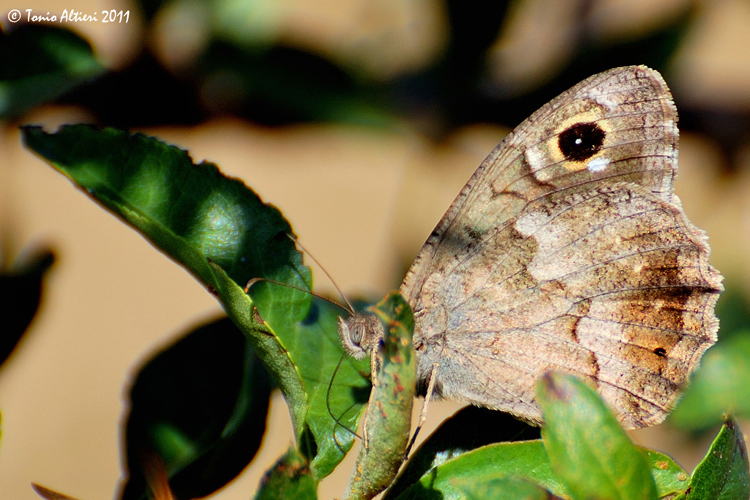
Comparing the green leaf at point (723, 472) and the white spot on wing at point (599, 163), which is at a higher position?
the white spot on wing at point (599, 163)

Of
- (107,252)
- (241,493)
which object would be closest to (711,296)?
(241,493)

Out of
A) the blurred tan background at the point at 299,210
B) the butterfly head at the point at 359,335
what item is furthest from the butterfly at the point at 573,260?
the blurred tan background at the point at 299,210

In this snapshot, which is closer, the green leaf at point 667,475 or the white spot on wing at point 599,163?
the green leaf at point 667,475

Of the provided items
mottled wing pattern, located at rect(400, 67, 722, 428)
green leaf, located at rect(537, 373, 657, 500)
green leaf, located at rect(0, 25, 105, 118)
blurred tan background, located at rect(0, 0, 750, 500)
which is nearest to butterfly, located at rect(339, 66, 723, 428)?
mottled wing pattern, located at rect(400, 67, 722, 428)

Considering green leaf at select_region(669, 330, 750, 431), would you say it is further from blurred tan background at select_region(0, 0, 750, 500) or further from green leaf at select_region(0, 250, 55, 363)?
green leaf at select_region(0, 250, 55, 363)

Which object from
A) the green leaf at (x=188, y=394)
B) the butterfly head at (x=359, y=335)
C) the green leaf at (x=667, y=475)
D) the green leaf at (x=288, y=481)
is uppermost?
the green leaf at (x=667, y=475)

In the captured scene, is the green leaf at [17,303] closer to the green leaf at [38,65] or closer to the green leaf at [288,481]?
the green leaf at [38,65]

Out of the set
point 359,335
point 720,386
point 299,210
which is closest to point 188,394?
point 359,335

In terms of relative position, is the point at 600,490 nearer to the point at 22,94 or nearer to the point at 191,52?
the point at 22,94
